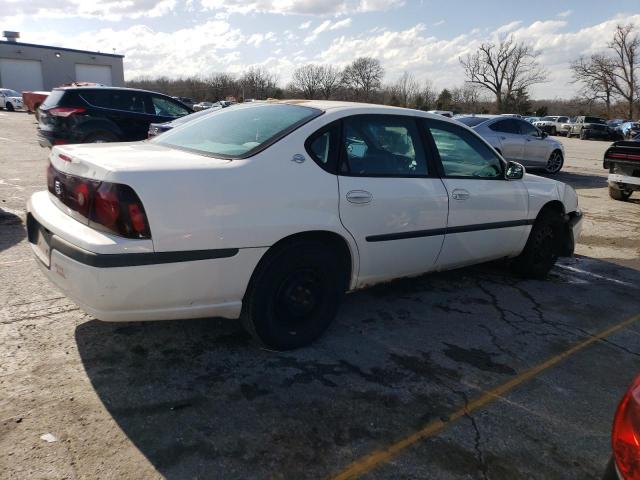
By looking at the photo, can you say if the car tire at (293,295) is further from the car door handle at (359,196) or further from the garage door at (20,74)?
the garage door at (20,74)

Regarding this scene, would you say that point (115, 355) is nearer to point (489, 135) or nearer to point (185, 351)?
point (185, 351)

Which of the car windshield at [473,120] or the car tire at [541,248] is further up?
the car windshield at [473,120]

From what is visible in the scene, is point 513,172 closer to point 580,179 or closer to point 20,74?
point 580,179

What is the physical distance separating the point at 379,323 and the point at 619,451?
94.6 inches

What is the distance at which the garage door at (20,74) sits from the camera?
4848 cm

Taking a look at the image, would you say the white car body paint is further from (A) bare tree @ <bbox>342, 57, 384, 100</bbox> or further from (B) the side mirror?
(A) bare tree @ <bbox>342, 57, 384, 100</bbox>

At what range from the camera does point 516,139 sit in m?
12.9

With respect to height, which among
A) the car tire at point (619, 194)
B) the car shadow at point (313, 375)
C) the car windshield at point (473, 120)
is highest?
the car windshield at point (473, 120)

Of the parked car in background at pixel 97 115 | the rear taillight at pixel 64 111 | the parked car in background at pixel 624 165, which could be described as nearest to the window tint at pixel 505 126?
the parked car in background at pixel 624 165

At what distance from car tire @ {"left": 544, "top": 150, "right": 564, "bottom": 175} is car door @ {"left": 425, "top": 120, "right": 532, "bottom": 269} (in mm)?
10501

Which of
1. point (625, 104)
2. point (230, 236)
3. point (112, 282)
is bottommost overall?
point (112, 282)

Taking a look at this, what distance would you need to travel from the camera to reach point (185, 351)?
329 centimetres

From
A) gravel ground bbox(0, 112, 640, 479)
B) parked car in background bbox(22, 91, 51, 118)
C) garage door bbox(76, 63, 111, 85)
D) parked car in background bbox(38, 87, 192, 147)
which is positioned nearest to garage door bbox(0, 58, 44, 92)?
garage door bbox(76, 63, 111, 85)

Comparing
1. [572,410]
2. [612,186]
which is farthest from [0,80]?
[572,410]
